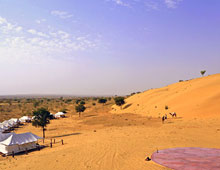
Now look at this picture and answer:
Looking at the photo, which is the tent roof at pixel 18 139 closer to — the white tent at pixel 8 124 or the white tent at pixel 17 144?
the white tent at pixel 17 144

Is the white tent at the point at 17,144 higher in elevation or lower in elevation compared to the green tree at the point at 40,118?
lower

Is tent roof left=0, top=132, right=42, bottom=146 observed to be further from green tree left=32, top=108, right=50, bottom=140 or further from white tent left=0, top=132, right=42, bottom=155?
green tree left=32, top=108, right=50, bottom=140

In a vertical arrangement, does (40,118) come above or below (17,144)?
above

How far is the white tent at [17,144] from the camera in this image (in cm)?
2198

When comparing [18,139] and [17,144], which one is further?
[18,139]

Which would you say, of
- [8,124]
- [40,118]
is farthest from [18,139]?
[8,124]

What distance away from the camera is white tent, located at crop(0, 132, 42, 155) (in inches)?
866

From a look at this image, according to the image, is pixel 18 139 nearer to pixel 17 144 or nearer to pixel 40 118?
pixel 17 144

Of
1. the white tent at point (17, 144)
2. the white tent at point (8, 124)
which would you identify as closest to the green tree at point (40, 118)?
the white tent at point (17, 144)

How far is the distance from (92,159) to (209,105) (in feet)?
105

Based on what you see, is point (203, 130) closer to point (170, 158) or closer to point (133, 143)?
point (133, 143)

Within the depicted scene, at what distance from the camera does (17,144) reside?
73.6 feet

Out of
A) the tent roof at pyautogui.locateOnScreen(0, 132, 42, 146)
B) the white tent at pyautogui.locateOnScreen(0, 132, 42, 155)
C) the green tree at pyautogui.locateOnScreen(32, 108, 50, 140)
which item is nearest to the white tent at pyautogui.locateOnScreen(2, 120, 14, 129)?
the green tree at pyautogui.locateOnScreen(32, 108, 50, 140)

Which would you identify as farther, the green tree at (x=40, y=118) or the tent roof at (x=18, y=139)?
the green tree at (x=40, y=118)
